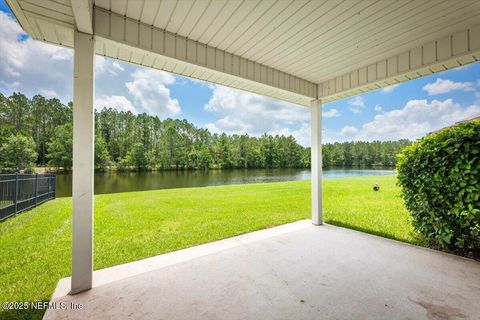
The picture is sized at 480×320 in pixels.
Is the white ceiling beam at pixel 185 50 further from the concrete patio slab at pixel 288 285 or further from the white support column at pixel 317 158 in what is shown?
the concrete patio slab at pixel 288 285

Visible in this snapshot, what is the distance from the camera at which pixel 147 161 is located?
27953 millimetres

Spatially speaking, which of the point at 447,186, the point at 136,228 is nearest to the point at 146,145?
the point at 136,228

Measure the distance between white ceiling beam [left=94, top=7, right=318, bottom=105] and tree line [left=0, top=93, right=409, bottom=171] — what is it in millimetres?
11752

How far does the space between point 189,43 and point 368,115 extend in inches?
1844

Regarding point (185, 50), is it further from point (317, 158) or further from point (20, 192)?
point (20, 192)

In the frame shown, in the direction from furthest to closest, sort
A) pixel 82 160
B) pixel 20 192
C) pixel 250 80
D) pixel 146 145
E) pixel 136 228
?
pixel 146 145 → pixel 20 192 → pixel 136 228 → pixel 250 80 → pixel 82 160

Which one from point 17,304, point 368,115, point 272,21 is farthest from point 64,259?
point 368,115

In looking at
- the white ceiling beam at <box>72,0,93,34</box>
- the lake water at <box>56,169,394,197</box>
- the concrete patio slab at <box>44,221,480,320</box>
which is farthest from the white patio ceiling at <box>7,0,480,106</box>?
the lake water at <box>56,169,394,197</box>

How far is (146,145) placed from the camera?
3053 centimetres

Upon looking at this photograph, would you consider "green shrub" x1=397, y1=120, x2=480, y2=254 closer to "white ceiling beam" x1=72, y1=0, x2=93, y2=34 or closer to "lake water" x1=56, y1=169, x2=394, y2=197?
"white ceiling beam" x1=72, y1=0, x2=93, y2=34

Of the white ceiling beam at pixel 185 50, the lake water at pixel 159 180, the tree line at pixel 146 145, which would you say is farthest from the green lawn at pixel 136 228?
the tree line at pixel 146 145

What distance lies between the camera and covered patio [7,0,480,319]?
170 cm

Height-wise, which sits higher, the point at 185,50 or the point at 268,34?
the point at 268,34

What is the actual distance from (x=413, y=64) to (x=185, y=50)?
111 inches
